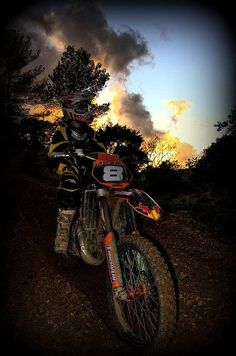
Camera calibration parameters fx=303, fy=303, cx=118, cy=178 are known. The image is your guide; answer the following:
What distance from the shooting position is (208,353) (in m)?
3.48

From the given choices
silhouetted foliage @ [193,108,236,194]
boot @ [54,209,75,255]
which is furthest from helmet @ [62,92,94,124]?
silhouetted foliage @ [193,108,236,194]

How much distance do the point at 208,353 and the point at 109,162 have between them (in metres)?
2.55

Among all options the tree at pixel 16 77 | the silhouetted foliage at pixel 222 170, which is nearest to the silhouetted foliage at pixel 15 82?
the tree at pixel 16 77

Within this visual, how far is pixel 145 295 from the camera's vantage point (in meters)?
3.51

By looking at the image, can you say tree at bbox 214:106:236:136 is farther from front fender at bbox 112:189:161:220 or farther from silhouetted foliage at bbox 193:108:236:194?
front fender at bbox 112:189:161:220

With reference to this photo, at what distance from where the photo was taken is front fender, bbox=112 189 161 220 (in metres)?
3.48

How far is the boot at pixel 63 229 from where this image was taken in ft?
15.0

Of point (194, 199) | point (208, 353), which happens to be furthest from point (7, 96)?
point (208, 353)

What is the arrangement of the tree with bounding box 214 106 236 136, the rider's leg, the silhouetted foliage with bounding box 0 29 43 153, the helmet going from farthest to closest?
the silhouetted foliage with bounding box 0 29 43 153 → the tree with bounding box 214 106 236 136 → the helmet → the rider's leg

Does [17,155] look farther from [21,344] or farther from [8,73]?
[21,344]

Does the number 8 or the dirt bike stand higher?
the number 8

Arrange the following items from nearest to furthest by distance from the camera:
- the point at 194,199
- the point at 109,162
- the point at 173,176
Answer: the point at 109,162 → the point at 194,199 → the point at 173,176

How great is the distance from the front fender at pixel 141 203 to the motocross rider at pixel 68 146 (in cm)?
87

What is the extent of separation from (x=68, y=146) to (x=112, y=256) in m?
1.83
